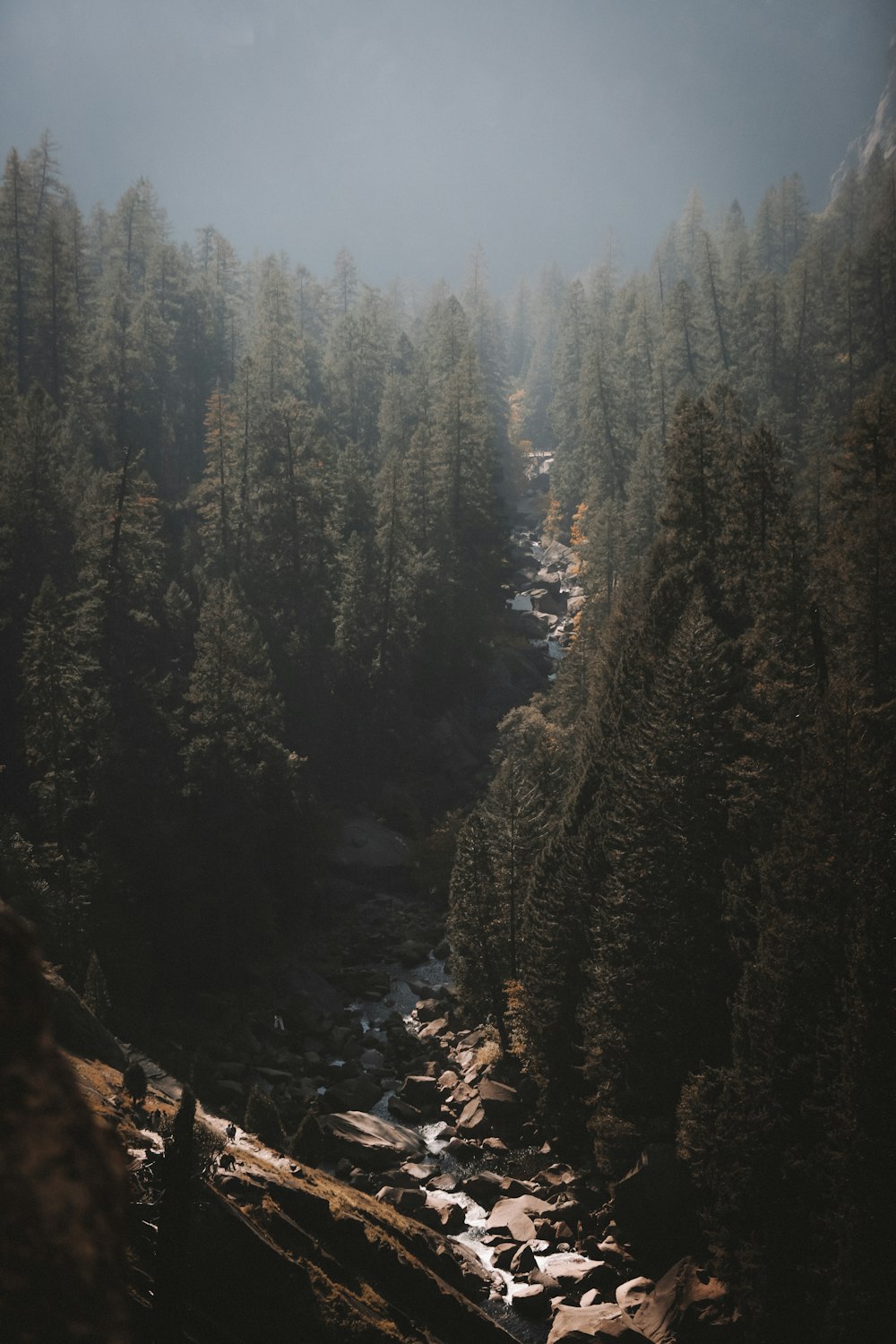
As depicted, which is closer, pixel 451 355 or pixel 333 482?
pixel 333 482

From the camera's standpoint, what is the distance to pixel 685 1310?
22.0 m

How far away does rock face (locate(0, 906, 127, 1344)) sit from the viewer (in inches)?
69.1

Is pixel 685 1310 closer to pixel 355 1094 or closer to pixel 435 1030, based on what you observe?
pixel 355 1094

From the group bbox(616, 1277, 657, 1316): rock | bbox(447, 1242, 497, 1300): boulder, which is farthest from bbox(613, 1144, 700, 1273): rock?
bbox(447, 1242, 497, 1300): boulder

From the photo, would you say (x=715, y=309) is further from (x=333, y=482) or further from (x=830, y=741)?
(x=830, y=741)

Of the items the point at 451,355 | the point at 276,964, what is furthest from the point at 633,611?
the point at 451,355

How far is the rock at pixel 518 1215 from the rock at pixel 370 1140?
13.2 feet

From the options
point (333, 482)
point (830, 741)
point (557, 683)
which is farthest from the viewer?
point (333, 482)

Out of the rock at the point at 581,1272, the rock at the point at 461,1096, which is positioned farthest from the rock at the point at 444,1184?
the rock at the point at 461,1096

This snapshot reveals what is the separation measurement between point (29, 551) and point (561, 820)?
107 feet

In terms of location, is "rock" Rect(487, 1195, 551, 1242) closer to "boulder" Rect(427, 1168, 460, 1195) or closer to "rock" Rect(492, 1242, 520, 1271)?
"rock" Rect(492, 1242, 520, 1271)

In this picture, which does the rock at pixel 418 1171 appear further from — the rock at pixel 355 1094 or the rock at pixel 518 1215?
the rock at pixel 355 1094

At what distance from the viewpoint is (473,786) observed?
61938mm

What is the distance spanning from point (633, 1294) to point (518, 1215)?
466cm
